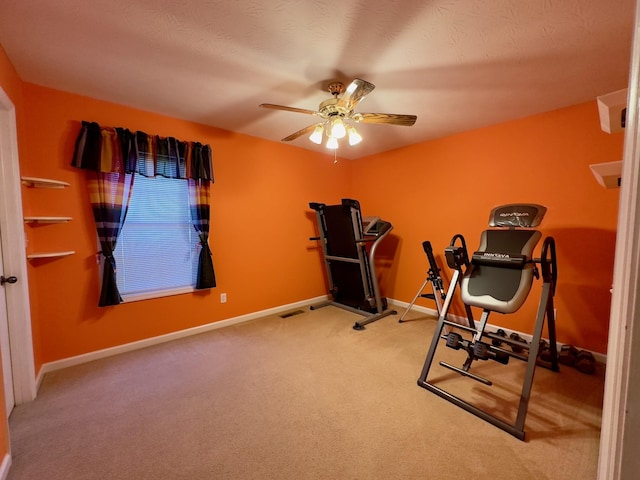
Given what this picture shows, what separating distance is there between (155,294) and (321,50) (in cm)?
283

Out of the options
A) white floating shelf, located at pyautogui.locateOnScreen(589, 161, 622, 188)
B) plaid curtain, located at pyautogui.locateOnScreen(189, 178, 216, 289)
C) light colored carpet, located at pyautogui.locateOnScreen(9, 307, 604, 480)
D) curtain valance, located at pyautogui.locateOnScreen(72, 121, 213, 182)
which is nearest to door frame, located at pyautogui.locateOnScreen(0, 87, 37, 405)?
light colored carpet, located at pyautogui.locateOnScreen(9, 307, 604, 480)

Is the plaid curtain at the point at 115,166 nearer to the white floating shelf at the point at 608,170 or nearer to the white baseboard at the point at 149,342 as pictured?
the white baseboard at the point at 149,342

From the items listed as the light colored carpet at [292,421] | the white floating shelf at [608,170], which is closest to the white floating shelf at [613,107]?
the white floating shelf at [608,170]

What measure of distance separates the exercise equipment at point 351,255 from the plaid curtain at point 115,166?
5.98ft

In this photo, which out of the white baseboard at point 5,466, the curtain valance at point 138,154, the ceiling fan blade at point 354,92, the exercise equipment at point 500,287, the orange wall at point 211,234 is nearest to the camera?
the white baseboard at point 5,466

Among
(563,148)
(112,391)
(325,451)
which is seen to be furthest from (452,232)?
(112,391)

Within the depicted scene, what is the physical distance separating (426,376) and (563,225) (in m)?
2.08

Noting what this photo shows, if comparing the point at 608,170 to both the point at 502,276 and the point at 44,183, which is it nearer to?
the point at 502,276

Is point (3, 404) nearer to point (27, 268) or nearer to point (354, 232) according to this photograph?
point (27, 268)

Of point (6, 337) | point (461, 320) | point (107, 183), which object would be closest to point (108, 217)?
point (107, 183)

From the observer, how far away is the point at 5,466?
4.52 ft

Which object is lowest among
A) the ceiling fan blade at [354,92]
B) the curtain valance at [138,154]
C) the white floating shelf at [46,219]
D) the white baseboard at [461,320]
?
the white baseboard at [461,320]

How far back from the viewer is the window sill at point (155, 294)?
2750 millimetres

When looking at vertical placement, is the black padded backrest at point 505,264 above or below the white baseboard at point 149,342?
above
